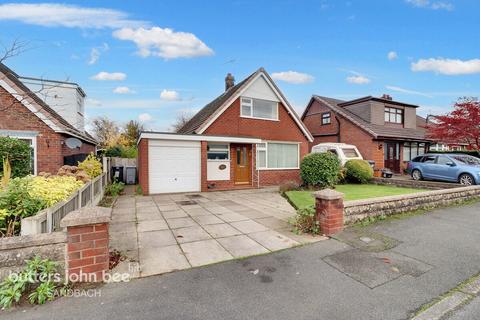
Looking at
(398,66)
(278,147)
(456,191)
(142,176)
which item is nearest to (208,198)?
(142,176)

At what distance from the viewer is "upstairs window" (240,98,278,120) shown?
13168 millimetres

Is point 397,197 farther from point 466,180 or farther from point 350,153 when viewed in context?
point 350,153

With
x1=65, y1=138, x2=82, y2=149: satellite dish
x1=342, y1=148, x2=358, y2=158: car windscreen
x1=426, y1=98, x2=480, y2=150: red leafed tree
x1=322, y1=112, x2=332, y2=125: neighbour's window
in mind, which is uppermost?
x1=322, y1=112, x2=332, y2=125: neighbour's window

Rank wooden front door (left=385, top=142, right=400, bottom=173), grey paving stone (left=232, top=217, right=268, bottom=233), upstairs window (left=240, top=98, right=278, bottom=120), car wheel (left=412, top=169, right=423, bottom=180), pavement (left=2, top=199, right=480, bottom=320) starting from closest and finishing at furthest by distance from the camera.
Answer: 1. pavement (left=2, top=199, right=480, bottom=320)
2. grey paving stone (left=232, top=217, right=268, bottom=233)
3. upstairs window (left=240, top=98, right=278, bottom=120)
4. car wheel (left=412, top=169, right=423, bottom=180)
5. wooden front door (left=385, top=142, right=400, bottom=173)

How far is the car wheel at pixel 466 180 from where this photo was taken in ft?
36.1

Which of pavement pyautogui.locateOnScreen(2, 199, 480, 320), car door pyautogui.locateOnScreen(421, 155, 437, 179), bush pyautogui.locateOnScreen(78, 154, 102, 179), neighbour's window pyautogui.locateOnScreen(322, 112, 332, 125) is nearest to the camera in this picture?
pavement pyautogui.locateOnScreen(2, 199, 480, 320)

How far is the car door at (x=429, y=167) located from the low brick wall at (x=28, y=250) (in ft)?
52.9

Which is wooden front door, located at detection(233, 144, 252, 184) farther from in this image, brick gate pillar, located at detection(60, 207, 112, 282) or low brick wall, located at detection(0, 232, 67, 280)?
low brick wall, located at detection(0, 232, 67, 280)

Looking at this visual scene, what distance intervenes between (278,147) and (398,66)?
8.48 meters

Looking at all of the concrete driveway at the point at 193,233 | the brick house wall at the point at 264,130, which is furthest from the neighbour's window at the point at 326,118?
the concrete driveway at the point at 193,233

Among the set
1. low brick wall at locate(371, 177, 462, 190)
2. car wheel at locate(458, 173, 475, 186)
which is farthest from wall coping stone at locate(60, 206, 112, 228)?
car wheel at locate(458, 173, 475, 186)

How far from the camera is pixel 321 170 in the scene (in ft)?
34.2

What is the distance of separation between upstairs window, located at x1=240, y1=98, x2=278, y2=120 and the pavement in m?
9.72

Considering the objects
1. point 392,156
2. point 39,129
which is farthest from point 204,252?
point 392,156
